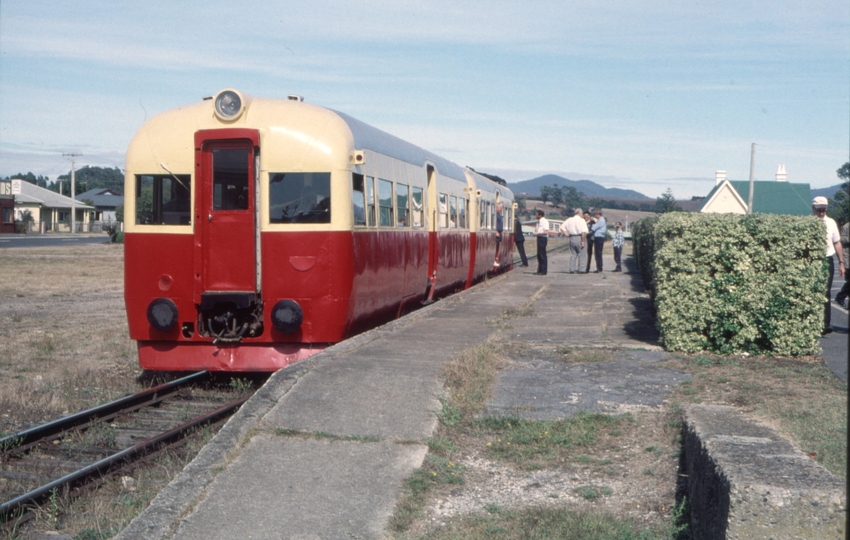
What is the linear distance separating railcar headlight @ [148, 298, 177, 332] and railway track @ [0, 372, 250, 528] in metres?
0.62

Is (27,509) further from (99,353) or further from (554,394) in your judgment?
(99,353)

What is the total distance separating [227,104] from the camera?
9.25 metres

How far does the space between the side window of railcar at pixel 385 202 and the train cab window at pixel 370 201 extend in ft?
1.07

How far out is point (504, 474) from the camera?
5.88 meters

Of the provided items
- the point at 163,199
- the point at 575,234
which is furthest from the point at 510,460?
the point at 575,234

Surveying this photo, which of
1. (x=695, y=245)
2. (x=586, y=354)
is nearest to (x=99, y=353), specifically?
(x=586, y=354)

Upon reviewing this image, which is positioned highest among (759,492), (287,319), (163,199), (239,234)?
(163,199)

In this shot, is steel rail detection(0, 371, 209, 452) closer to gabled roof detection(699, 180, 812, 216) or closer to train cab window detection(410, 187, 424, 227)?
train cab window detection(410, 187, 424, 227)

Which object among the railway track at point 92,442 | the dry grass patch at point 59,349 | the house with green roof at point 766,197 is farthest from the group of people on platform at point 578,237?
the house with green roof at point 766,197

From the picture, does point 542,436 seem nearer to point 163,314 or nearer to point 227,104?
point 163,314

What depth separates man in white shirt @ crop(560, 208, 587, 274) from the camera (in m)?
21.8

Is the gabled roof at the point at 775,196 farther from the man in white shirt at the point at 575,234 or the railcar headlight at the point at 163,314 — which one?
the railcar headlight at the point at 163,314

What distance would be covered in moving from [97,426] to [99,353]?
4359 mm

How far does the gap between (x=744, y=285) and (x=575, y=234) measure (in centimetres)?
1313
